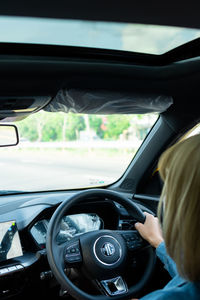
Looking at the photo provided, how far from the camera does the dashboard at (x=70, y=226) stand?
263cm

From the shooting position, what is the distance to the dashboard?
2.63 m

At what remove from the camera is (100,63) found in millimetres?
2406

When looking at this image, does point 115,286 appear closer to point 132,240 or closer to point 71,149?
point 132,240

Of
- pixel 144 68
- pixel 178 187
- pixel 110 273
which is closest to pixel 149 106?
pixel 144 68

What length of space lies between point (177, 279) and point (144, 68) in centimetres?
167

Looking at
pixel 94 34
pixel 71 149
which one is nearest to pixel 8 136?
pixel 94 34

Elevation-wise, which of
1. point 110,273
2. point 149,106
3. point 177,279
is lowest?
point 110,273

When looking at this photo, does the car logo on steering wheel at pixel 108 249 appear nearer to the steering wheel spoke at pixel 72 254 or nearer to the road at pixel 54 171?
the steering wheel spoke at pixel 72 254

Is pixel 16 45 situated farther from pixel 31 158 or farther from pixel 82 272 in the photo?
pixel 31 158

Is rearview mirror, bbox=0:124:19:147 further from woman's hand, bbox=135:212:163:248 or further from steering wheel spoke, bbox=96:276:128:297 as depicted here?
steering wheel spoke, bbox=96:276:128:297

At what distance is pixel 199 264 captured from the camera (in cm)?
112

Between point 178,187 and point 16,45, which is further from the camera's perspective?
point 16,45

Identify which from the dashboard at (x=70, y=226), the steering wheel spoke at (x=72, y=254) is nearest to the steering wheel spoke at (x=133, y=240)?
the steering wheel spoke at (x=72, y=254)

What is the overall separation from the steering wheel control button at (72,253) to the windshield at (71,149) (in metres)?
1.21
